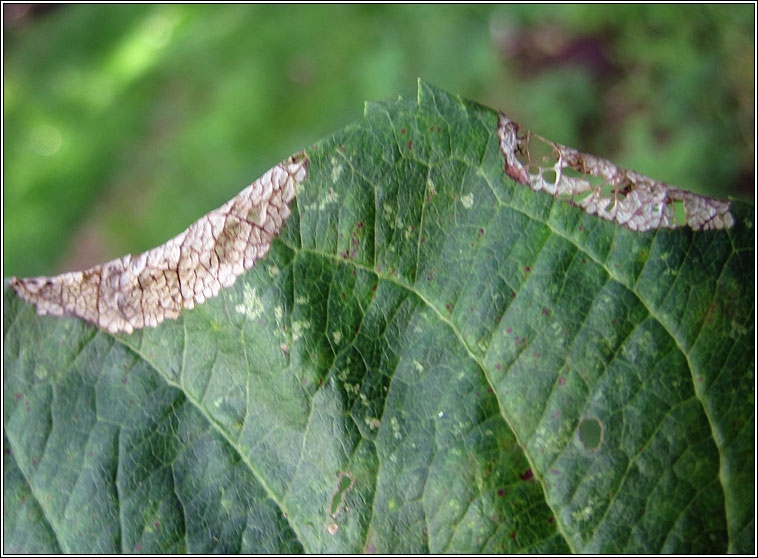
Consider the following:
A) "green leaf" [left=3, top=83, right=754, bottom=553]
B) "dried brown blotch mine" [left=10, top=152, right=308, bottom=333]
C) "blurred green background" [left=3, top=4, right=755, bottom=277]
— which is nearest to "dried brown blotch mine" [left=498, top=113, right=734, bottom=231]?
"green leaf" [left=3, top=83, right=754, bottom=553]

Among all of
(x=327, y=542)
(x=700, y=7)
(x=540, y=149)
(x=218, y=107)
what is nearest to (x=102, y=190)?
(x=218, y=107)

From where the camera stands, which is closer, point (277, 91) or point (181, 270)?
point (181, 270)

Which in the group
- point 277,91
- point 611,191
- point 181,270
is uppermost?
point 277,91

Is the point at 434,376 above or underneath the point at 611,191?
underneath

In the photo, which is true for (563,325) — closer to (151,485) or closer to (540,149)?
(151,485)

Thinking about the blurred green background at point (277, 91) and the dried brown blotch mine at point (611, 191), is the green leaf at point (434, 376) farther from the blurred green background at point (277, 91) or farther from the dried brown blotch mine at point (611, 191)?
the blurred green background at point (277, 91)

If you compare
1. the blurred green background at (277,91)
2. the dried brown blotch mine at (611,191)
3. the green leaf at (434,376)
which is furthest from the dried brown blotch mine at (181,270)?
the blurred green background at (277,91)

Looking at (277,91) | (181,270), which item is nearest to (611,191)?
(181,270)

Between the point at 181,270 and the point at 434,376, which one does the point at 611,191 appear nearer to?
the point at 434,376
